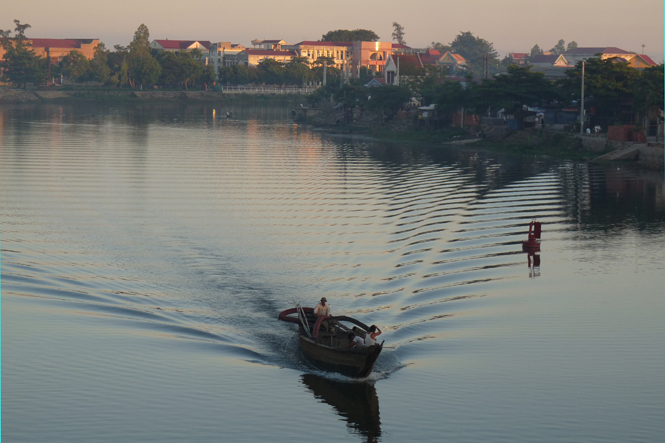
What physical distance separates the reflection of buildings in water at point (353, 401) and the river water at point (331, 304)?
84 millimetres

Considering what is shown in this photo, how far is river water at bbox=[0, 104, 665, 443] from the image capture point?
2394 cm

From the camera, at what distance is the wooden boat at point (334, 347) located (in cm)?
2627

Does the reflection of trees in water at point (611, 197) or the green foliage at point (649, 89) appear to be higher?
the green foliage at point (649, 89)

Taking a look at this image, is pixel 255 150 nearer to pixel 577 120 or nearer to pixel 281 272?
pixel 577 120

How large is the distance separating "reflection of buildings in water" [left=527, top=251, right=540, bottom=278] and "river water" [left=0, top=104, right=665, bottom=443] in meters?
0.21

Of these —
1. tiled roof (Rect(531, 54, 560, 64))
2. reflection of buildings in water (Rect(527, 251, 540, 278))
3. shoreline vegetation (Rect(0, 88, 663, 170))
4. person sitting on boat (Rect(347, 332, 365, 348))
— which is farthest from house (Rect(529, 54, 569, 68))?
person sitting on boat (Rect(347, 332, 365, 348))

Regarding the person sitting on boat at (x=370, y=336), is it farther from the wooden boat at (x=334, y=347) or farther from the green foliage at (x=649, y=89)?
the green foliage at (x=649, y=89)

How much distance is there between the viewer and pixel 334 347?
26.9 m

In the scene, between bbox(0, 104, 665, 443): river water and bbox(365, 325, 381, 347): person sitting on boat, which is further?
bbox(365, 325, 381, 347): person sitting on boat

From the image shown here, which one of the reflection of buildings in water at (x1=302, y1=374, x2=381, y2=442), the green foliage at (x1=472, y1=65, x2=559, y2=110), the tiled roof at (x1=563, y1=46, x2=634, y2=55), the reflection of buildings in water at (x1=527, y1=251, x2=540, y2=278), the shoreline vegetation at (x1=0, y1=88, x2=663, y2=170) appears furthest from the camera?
the tiled roof at (x1=563, y1=46, x2=634, y2=55)

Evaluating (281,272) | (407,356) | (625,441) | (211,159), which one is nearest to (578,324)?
(407,356)

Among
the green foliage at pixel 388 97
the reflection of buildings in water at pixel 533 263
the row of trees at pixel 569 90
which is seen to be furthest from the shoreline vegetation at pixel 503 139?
the reflection of buildings in water at pixel 533 263

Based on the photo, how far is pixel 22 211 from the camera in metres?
54.6

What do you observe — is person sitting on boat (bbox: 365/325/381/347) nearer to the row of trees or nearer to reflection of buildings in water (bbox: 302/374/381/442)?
reflection of buildings in water (bbox: 302/374/381/442)
